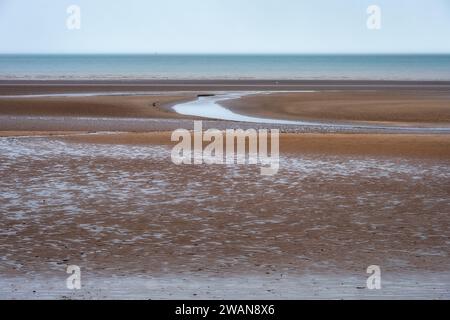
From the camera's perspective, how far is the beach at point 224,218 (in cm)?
777

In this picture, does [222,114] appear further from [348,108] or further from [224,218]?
[224,218]

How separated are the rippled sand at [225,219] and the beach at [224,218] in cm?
2

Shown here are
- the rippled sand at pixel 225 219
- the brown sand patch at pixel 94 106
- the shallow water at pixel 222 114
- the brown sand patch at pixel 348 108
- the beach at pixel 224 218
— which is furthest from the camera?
the brown sand patch at pixel 94 106

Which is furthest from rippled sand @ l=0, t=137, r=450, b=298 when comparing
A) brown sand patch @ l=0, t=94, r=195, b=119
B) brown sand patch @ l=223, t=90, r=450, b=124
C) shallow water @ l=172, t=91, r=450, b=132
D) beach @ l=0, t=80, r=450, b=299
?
brown sand patch @ l=0, t=94, r=195, b=119

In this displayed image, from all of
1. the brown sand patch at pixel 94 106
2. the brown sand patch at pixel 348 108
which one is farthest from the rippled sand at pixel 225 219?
the brown sand patch at pixel 94 106

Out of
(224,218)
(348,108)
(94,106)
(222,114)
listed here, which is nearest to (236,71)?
(94,106)

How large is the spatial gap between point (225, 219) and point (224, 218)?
57mm

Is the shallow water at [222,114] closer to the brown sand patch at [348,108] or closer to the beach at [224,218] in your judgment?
the brown sand patch at [348,108]

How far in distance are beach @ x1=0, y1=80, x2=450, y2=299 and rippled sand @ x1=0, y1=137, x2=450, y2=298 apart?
0.02 m

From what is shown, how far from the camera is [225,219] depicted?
10.5m

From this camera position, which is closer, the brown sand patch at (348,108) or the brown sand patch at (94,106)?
the brown sand patch at (348,108)

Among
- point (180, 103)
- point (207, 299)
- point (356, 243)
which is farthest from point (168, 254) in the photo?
point (180, 103)
